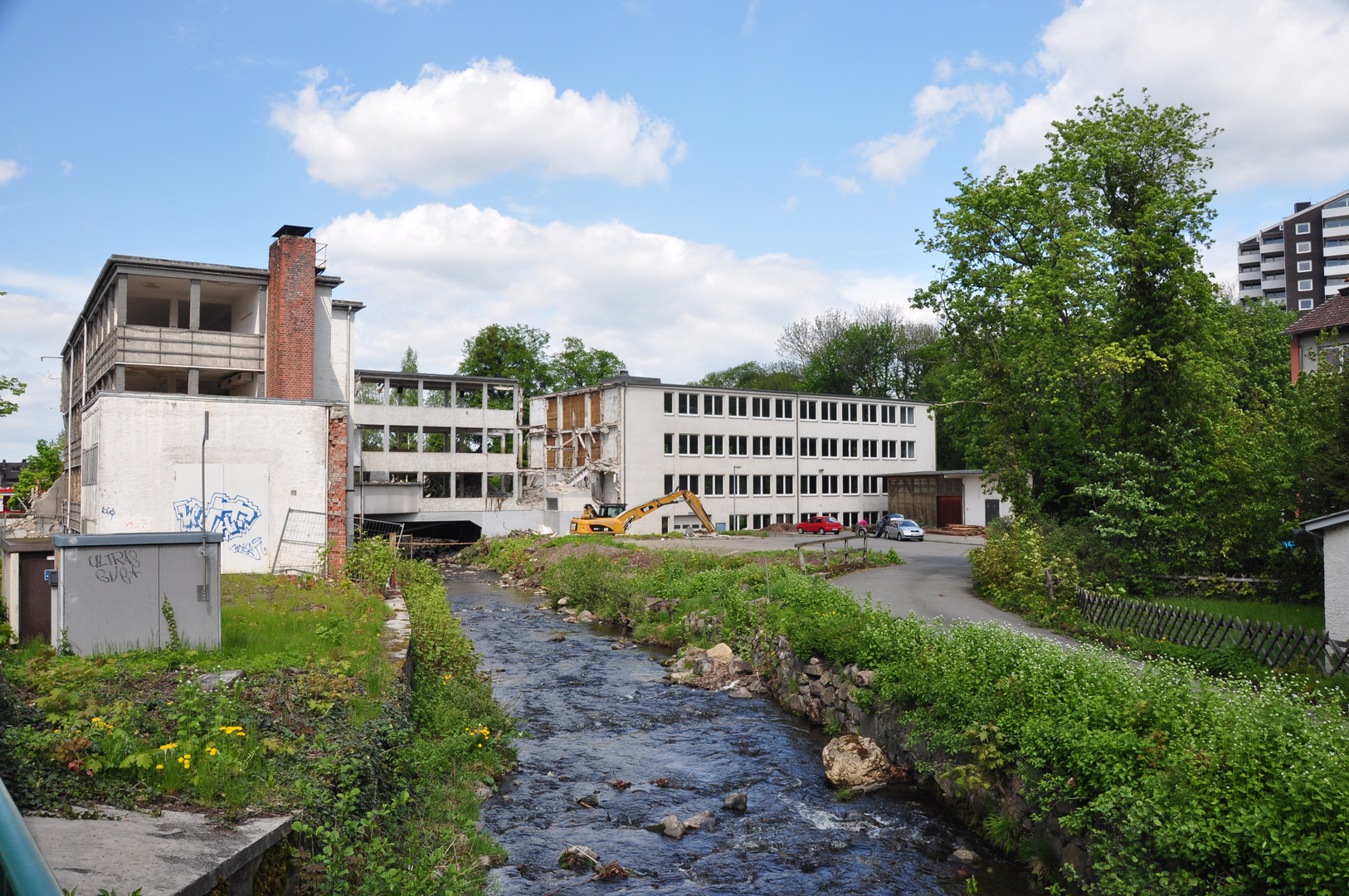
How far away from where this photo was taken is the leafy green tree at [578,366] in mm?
81688

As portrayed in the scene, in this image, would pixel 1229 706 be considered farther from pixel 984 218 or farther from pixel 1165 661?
pixel 984 218

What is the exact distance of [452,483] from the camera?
2029 inches

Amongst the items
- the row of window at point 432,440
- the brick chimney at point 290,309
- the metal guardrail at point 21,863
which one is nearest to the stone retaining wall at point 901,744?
the metal guardrail at point 21,863

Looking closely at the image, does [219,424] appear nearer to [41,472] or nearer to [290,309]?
[290,309]

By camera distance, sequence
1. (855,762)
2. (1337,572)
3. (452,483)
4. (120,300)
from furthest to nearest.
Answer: (452,483) < (120,300) < (1337,572) < (855,762)

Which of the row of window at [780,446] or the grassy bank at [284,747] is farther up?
the row of window at [780,446]

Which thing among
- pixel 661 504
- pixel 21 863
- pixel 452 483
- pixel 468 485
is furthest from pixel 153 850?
pixel 468 485

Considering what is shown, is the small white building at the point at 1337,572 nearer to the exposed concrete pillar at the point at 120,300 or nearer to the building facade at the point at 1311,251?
the exposed concrete pillar at the point at 120,300

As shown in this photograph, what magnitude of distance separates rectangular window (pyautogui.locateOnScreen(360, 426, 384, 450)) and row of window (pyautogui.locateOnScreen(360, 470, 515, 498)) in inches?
87.6

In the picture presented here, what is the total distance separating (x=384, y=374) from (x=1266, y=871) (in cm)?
4956

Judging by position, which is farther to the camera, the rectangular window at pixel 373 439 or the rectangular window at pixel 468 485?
the rectangular window at pixel 468 485

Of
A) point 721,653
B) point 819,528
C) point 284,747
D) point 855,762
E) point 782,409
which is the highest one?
point 782,409

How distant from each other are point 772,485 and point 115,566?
165 ft

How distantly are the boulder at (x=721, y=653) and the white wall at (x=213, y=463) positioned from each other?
11048 millimetres
